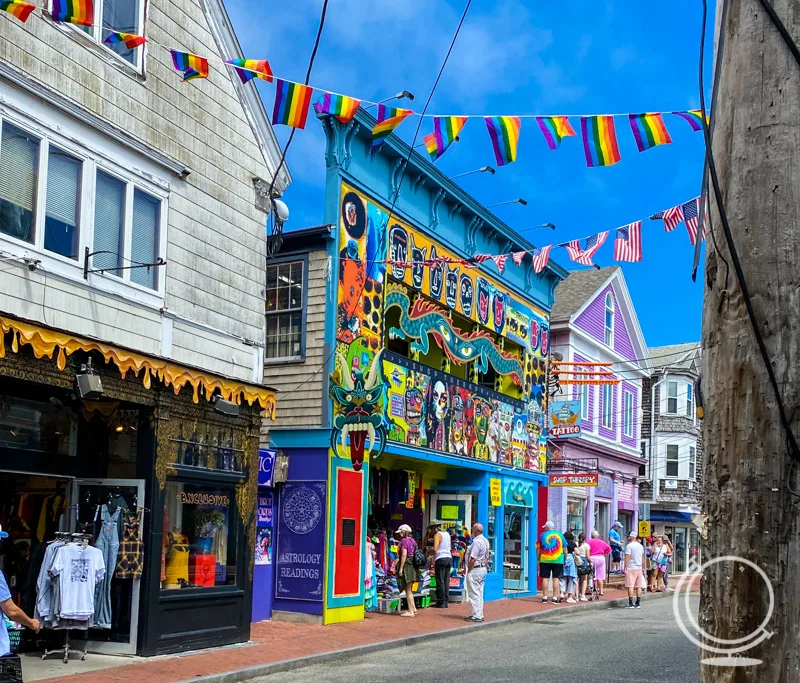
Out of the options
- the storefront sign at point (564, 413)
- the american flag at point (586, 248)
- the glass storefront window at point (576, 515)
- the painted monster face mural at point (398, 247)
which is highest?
the painted monster face mural at point (398, 247)

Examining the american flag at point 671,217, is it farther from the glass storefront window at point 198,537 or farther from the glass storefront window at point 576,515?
the glass storefront window at point 576,515

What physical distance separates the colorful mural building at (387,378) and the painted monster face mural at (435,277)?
4cm

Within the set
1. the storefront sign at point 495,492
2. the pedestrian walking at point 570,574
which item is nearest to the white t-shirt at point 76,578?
the storefront sign at point 495,492

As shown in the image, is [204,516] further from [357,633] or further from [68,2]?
[68,2]

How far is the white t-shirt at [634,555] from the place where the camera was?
2312cm

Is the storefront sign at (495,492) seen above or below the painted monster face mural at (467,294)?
below

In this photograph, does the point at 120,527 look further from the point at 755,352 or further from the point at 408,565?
the point at 755,352

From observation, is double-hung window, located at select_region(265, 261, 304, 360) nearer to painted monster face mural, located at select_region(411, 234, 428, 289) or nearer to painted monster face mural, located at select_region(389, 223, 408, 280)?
painted monster face mural, located at select_region(389, 223, 408, 280)

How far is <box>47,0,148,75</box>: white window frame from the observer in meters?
11.5

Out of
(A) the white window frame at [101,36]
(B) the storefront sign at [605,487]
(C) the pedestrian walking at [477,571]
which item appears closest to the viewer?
(A) the white window frame at [101,36]

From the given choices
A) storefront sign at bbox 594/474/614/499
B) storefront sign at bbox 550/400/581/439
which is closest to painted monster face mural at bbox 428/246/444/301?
storefront sign at bbox 550/400/581/439

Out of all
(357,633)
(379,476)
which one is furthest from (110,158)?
(379,476)

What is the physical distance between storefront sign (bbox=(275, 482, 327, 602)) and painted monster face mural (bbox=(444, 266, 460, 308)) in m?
5.86

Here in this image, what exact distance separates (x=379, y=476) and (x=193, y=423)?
786cm
